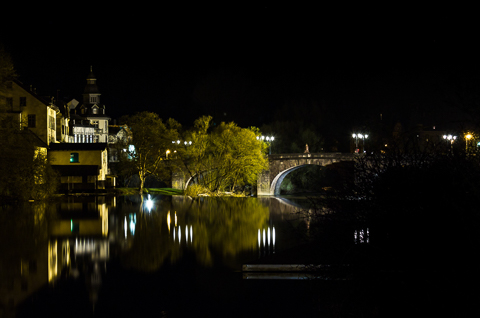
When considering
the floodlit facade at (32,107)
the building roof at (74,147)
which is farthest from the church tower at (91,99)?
the floodlit facade at (32,107)

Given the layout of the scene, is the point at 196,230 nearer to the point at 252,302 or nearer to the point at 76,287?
the point at 76,287

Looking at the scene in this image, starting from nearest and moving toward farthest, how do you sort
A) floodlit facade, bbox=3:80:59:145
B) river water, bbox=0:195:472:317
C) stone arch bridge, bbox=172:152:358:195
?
river water, bbox=0:195:472:317, floodlit facade, bbox=3:80:59:145, stone arch bridge, bbox=172:152:358:195

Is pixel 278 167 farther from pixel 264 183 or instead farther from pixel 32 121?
pixel 32 121

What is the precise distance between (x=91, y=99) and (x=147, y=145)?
37.9 meters

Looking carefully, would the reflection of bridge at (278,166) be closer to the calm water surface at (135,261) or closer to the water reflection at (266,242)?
the calm water surface at (135,261)

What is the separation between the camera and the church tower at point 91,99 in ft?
311

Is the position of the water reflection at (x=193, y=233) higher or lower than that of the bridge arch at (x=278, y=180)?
lower

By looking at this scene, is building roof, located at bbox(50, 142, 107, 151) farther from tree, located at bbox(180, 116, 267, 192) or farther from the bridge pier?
the bridge pier

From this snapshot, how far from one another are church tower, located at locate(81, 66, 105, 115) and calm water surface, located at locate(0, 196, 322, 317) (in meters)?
58.2

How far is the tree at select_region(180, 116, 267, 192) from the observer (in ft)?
203

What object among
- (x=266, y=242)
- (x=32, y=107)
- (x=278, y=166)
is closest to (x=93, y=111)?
(x=32, y=107)

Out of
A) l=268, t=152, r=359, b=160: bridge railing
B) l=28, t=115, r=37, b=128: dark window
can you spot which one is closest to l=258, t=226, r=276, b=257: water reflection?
l=268, t=152, r=359, b=160: bridge railing

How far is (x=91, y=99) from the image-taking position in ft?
315

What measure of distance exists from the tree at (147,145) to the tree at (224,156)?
2.61 m
